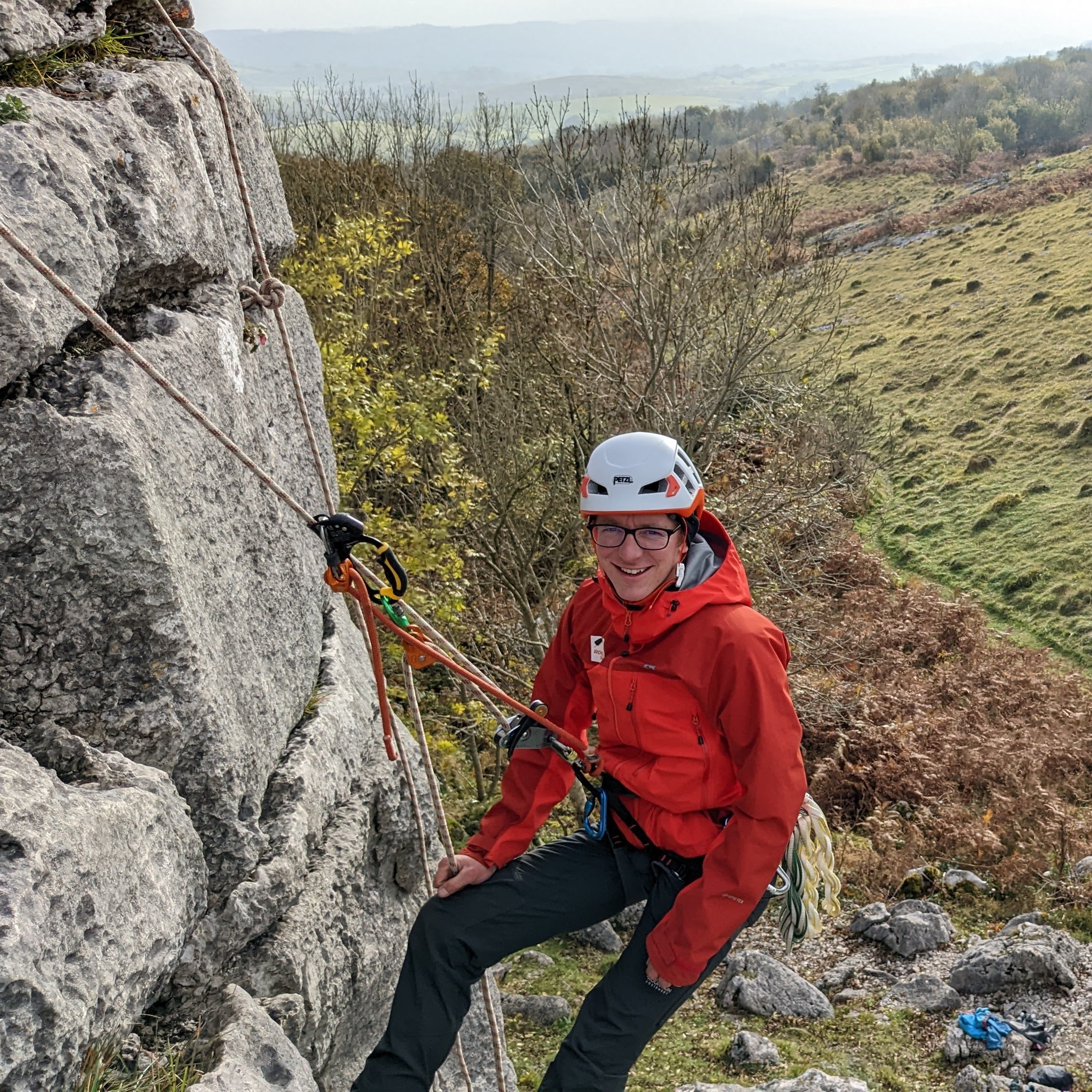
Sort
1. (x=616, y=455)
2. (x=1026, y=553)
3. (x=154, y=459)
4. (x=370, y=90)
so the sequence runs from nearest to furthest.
A: (x=154, y=459) → (x=616, y=455) → (x=1026, y=553) → (x=370, y=90)

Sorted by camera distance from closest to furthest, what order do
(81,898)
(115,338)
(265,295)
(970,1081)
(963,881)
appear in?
(81,898) < (115,338) < (265,295) < (970,1081) < (963,881)

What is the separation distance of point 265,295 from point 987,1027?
6398 millimetres

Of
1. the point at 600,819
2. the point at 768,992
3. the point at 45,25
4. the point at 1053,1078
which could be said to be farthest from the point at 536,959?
the point at 45,25

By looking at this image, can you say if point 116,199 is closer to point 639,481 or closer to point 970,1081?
point 639,481

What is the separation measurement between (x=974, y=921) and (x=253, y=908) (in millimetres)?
8034

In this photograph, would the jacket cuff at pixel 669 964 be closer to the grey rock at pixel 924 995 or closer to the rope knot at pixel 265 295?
the rope knot at pixel 265 295

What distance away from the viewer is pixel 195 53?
14.1 feet

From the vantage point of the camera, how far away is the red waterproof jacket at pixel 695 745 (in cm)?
340

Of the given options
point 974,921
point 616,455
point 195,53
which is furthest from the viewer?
point 974,921

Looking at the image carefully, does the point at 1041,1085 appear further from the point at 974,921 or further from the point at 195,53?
the point at 195,53

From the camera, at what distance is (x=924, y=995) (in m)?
7.52

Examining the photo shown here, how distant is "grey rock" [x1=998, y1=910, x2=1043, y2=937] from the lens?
340 inches

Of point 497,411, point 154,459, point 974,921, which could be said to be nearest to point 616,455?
point 154,459

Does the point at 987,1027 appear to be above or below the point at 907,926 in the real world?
above
